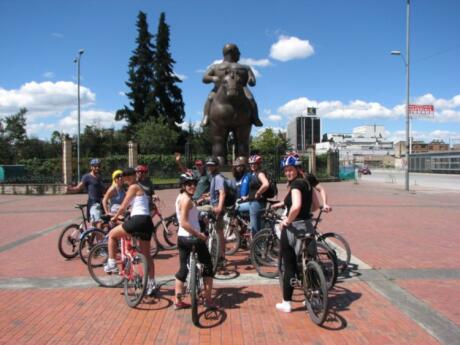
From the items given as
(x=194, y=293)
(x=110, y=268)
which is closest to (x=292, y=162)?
(x=194, y=293)

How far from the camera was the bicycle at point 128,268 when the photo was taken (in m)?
4.59

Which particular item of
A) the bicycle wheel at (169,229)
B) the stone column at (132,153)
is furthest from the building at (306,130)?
the bicycle wheel at (169,229)

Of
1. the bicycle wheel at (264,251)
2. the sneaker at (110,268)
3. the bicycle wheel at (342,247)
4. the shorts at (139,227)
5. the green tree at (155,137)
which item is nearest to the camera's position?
the shorts at (139,227)

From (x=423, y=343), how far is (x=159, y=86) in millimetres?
46116

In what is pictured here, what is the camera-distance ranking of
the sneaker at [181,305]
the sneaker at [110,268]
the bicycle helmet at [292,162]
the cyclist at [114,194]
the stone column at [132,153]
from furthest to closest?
the stone column at [132,153] < the cyclist at [114,194] < the sneaker at [110,268] < the sneaker at [181,305] < the bicycle helmet at [292,162]

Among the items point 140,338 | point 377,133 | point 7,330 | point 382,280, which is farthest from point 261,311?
point 377,133

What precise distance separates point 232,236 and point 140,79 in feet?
144

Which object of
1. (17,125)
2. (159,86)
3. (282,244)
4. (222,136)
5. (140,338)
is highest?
(159,86)

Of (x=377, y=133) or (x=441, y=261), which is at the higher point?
(x=377, y=133)

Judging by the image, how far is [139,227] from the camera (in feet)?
15.5

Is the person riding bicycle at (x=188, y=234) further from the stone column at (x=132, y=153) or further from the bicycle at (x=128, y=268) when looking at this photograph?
the stone column at (x=132, y=153)

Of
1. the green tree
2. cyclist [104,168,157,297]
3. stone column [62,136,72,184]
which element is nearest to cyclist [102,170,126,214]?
cyclist [104,168,157,297]

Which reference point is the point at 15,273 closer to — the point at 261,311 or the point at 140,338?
the point at 140,338

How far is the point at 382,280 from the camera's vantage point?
5.48 m
